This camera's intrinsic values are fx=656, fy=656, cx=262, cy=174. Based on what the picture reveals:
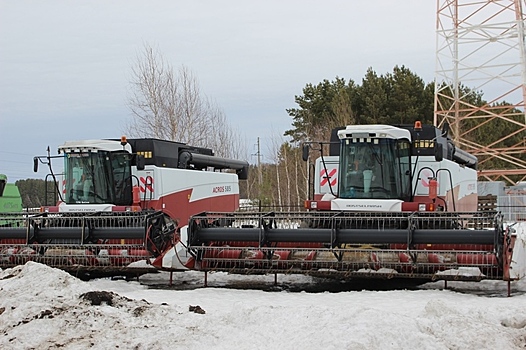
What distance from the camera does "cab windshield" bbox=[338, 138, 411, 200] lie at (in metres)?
11.9

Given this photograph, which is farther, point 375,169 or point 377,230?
point 375,169

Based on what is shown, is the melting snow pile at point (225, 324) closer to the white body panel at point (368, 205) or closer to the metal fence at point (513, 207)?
the white body panel at point (368, 205)

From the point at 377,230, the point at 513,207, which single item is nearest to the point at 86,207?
the point at 377,230

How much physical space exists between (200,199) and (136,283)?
492 cm

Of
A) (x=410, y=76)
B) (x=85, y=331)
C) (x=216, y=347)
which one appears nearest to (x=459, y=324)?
(x=216, y=347)

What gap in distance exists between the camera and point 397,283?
1140 centimetres

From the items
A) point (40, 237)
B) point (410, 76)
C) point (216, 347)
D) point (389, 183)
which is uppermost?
point (410, 76)

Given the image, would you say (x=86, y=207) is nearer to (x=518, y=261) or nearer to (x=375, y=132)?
(x=375, y=132)

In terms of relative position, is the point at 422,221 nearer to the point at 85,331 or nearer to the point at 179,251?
the point at 179,251

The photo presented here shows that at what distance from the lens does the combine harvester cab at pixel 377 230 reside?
9.80m

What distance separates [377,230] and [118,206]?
5.98 m

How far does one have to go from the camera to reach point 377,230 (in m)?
10.1

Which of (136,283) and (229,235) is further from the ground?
(229,235)

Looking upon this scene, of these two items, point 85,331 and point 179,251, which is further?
point 179,251
